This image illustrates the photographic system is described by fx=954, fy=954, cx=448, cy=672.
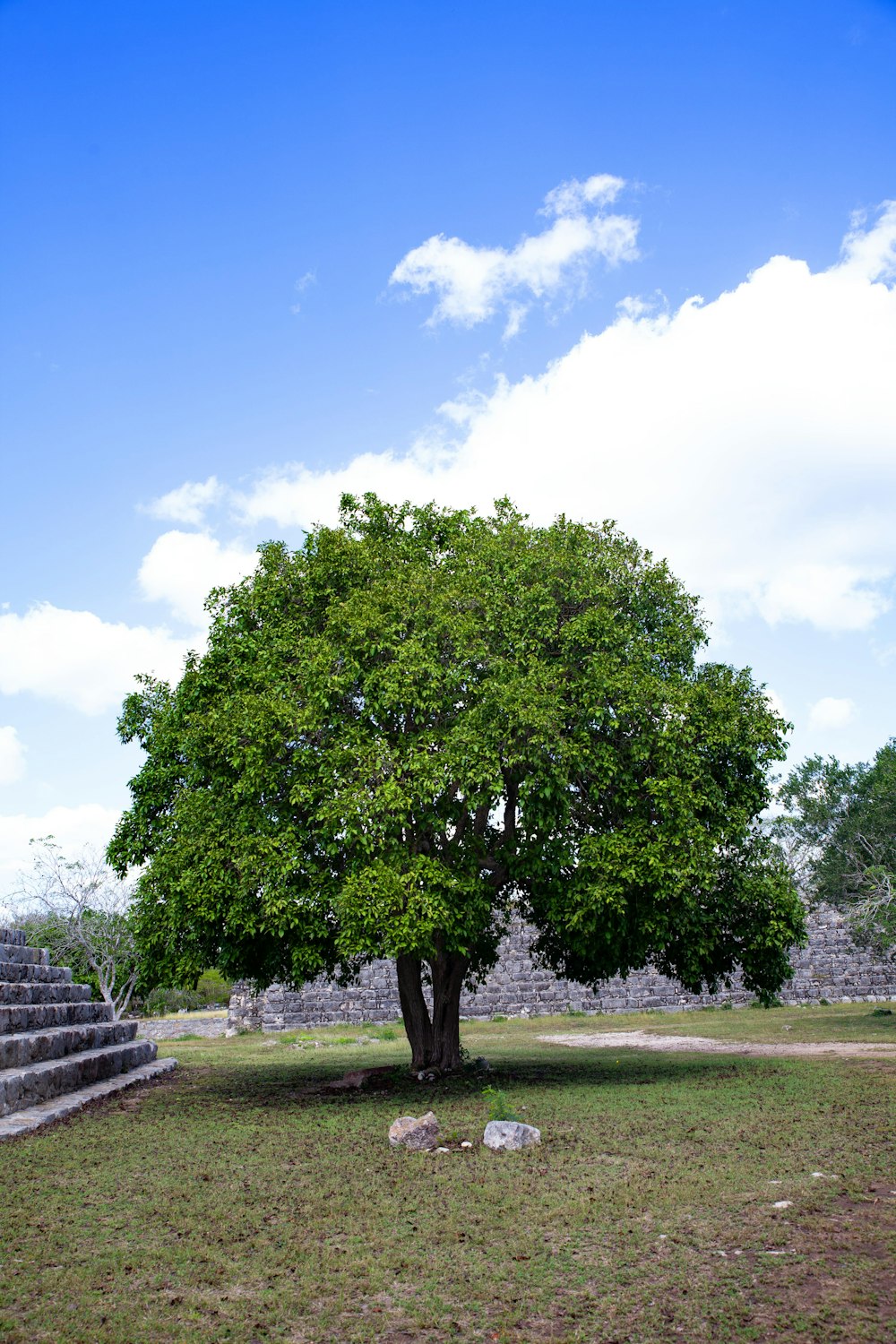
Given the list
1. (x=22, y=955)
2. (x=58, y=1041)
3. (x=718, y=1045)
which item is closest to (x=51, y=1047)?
(x=58, y=1041)

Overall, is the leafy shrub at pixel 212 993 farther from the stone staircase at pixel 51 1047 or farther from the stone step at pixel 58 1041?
the stone step at pixel 58 1041

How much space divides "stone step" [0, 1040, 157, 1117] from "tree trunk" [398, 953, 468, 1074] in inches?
179

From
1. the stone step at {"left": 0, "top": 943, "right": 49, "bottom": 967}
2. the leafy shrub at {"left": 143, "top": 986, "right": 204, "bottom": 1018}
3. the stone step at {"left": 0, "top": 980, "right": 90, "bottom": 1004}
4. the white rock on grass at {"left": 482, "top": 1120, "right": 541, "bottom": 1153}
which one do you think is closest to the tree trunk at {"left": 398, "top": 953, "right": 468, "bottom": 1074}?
the white rock on grass at {"left": 482, "top": 1120, "right": 541, "bottom": 1153}

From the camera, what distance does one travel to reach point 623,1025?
1047 inches

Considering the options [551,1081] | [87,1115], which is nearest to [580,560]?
[551,1081]

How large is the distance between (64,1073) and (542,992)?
1946 cm

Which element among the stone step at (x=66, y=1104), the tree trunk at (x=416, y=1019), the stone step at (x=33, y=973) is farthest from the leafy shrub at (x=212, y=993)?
the tree trunk at (x=416, y=1019)

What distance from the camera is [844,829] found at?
24453mm

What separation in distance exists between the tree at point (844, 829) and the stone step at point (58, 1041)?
631 inches

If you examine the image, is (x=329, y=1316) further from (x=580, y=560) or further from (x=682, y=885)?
(x=580, y=560)

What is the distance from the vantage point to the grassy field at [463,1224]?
4.73m

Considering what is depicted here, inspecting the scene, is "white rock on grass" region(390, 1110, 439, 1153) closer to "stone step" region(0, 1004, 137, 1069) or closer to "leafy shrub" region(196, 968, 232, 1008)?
"stone step" region(0, 1004, 137, 1069)

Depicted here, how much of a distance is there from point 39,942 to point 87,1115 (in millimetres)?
21009

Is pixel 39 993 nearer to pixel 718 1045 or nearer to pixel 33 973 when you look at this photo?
pixel 33 973
